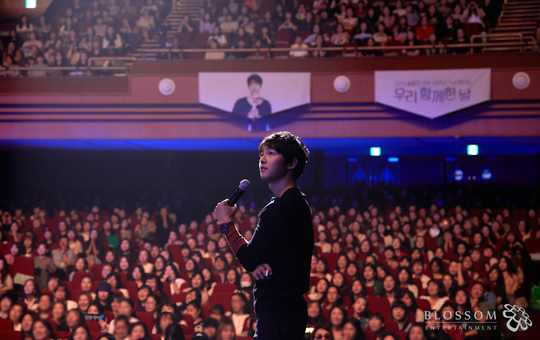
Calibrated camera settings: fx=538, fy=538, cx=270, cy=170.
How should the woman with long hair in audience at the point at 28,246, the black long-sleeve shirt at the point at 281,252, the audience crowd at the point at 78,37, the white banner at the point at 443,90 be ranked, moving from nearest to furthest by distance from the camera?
the black long-sleeve shirt at the point at 281,252, the woman with long hair in audience at the point at 28,246, the white banner at the point at 443,90, the audience crowd at the point at 78,37

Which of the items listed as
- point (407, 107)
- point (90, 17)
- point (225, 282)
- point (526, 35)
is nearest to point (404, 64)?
point (407, 107)

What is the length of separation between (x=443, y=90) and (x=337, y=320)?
16.0ft

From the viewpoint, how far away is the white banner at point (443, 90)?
8180 mm

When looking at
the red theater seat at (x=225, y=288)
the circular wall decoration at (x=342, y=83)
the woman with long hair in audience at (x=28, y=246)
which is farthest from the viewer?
the circular wall decoration at (x=342, y=83)

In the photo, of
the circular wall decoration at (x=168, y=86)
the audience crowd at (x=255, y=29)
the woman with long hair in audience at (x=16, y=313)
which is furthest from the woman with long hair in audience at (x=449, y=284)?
the circular wall decoration at (x=168, y=86)

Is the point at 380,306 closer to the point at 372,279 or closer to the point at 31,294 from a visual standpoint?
the point at 372,279

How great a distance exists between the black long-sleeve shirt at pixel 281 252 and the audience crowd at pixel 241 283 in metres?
2.11

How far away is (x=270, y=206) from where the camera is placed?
202 centimetres

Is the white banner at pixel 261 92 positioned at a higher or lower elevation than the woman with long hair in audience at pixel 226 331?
higher

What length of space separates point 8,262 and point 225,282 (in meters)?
3.15

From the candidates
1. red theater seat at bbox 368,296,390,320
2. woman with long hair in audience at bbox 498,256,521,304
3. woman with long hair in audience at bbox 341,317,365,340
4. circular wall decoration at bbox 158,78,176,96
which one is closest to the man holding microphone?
woman with long hair in audience at bbox 341,317,365,340

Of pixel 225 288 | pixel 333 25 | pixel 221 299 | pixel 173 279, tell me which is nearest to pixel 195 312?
pixel 221 299

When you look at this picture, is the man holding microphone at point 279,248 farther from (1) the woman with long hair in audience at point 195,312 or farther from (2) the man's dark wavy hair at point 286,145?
(1) the woman with long hair in audience at point 195,312

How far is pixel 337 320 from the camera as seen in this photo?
15.0 feet
